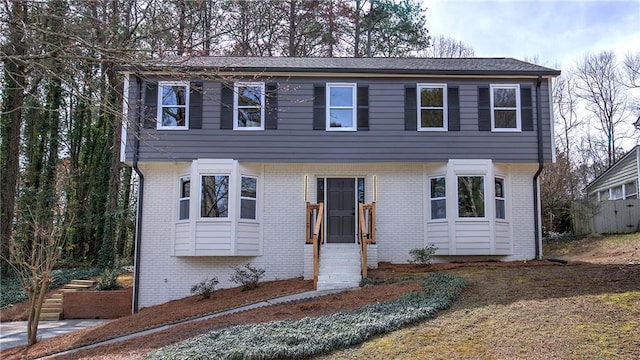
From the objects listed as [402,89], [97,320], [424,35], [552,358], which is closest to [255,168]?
[402,89]

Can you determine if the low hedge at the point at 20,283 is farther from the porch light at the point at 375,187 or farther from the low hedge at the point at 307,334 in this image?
the low hedge at the point at 307,334

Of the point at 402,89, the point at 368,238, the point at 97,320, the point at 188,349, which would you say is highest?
the point at 402,89

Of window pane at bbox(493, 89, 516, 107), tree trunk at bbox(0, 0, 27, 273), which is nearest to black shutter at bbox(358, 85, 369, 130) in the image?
window pane at bbox(493, 89, 516, 107)

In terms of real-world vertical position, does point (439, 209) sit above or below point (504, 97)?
below

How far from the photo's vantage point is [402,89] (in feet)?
48.7

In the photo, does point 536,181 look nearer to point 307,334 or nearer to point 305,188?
point 305,188

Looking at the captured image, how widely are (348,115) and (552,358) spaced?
978 centimetres

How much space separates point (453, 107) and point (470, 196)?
2492 mm

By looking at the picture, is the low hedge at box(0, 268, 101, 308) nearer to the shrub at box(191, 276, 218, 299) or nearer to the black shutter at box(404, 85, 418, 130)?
the shrub at box(191, 276, 218, 299)

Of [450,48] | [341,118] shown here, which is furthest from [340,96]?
[450,48]

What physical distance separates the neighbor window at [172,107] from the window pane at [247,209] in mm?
2633

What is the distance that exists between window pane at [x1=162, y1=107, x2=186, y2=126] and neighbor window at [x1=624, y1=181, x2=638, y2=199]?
19525 mm

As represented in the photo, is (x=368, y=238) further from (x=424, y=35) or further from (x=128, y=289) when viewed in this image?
(x=424, y=35)

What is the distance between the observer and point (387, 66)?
50.7 ft
